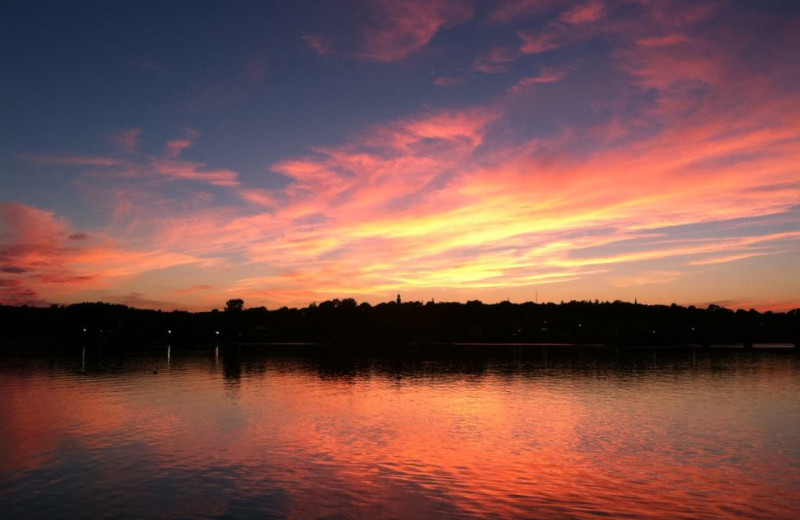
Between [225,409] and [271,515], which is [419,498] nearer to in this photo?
[271,515]

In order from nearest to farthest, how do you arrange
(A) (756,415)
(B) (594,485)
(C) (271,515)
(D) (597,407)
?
(C) (271,515) < (B) (594,485) < (A) (756,415) < (D) (597,407)

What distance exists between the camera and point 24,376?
304ft

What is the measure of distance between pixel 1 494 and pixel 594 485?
2783 cm

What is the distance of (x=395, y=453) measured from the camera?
38781mm

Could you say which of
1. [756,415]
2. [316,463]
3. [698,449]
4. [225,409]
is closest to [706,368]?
[756,415]

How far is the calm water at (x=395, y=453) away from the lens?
27.4 meters

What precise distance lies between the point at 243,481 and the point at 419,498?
9177 millimetres

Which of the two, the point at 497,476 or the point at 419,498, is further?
the point at 497,476

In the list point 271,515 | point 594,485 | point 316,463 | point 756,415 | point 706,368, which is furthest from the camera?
point 706,368

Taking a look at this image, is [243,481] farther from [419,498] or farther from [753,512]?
[753,512]

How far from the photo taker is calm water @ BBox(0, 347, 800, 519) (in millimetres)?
27438

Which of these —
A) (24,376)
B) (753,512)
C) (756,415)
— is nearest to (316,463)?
(753,512)

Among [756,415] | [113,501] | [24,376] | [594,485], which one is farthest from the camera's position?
[24,376]

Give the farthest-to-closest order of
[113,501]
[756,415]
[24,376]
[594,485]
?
[24,376] < [756,415] < [594,485] < [113,501]
